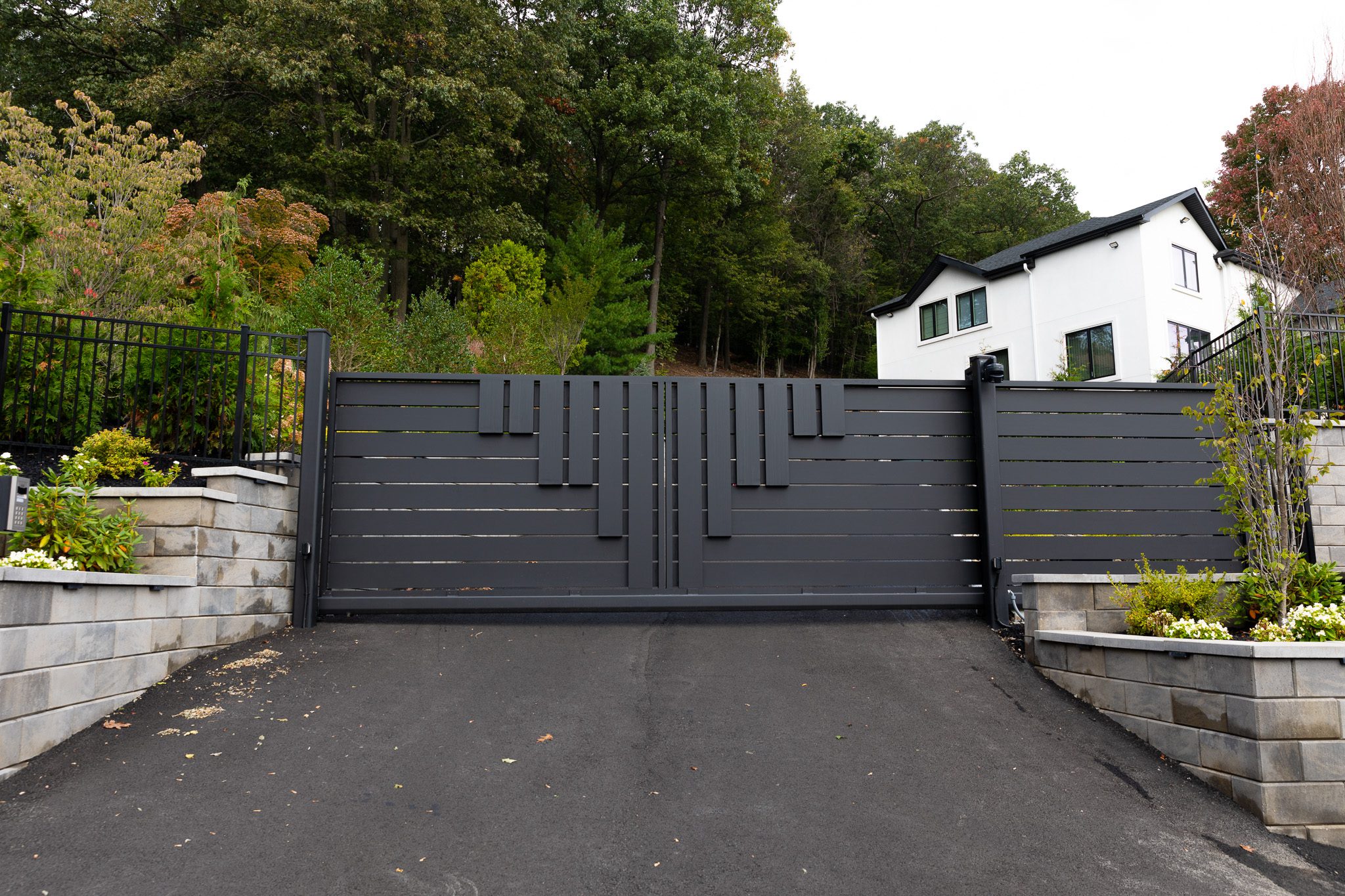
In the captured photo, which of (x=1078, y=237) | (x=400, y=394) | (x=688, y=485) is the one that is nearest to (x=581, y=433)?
(x=688, y=485)

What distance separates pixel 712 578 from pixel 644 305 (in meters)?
17.0

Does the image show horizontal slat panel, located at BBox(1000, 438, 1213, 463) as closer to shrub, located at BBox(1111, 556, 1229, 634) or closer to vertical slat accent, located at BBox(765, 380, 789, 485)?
shrub, located at BBox(1111, 556, 1229, 634)

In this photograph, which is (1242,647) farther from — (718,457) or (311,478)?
(311,478)

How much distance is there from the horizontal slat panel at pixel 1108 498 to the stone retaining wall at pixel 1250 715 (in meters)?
1.79

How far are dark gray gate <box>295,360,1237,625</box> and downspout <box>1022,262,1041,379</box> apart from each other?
14456 millimetres

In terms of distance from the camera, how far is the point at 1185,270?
61.7ft

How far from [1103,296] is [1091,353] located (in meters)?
1.43

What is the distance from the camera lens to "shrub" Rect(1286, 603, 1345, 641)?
4.18 meters

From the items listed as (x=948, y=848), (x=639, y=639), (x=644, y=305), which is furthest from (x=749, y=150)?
(x=948, y=848)

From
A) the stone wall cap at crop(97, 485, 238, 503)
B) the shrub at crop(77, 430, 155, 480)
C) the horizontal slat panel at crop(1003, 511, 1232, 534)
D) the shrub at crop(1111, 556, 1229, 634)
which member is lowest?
the shrub at crop(1111, 556, 1229, 634)

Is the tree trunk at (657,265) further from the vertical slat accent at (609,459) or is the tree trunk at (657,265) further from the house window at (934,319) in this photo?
the vertical slat accent at (609,459)

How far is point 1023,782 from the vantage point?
3.75m

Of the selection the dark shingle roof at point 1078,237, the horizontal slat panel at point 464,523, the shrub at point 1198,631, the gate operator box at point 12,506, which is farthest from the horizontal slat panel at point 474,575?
the dark shingle roof at point 1078,237

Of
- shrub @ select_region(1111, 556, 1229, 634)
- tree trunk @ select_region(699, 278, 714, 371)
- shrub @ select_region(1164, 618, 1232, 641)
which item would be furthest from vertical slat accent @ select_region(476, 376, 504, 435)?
tree trunk @ select_region(699, 278, 714, 371)
